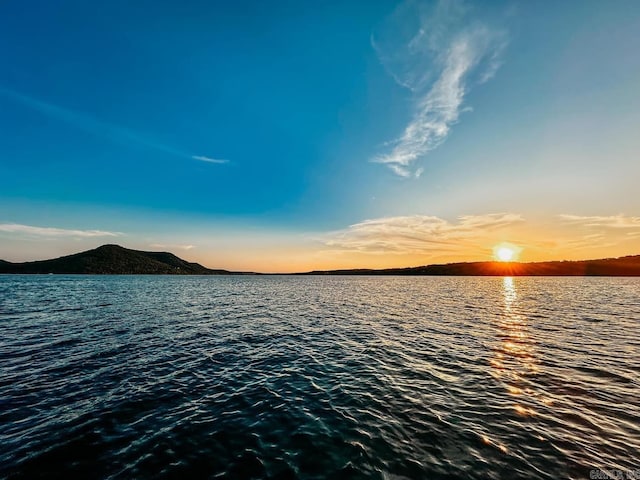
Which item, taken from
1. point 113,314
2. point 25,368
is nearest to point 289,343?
point 25,368

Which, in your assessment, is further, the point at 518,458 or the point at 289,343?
the point at 289,343

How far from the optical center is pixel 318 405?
1542 cm

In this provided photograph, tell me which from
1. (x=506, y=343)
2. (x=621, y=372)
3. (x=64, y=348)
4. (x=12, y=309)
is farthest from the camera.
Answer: (x=12, y=309)

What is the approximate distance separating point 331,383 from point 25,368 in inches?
826

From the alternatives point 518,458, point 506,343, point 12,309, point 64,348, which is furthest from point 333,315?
point 12,309

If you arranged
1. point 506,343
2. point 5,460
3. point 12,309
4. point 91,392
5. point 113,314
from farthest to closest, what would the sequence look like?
point 12,309
point 113,314
point 506,343
point 91,392
point 5,460

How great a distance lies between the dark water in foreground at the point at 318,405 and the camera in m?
10.6

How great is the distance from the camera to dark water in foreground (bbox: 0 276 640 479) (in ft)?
34.9

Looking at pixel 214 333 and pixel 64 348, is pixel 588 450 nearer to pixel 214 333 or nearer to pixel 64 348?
pixel 214 333

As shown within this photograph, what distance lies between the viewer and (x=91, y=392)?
16.8 m

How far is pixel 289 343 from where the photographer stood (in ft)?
93.5

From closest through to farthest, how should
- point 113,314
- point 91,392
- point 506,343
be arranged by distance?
1. point 91,392
2. point 506,343
3. point 113,314

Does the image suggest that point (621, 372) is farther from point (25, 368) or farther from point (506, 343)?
point (25, 368)

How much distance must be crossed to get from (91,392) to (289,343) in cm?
1541
